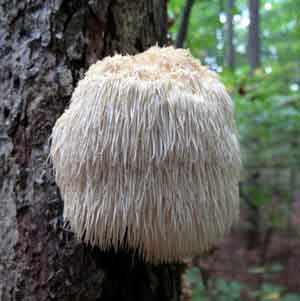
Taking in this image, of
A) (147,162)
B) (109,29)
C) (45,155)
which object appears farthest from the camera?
(109,29)

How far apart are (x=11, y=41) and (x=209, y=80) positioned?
106 centimetres

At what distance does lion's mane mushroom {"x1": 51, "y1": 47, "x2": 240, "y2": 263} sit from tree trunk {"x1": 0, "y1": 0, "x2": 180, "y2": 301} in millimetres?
287

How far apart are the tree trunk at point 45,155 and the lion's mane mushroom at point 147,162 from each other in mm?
287

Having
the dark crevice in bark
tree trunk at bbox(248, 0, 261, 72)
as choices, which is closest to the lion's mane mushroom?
the dark crevice in bark

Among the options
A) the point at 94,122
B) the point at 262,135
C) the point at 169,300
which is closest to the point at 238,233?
the point at 262,135

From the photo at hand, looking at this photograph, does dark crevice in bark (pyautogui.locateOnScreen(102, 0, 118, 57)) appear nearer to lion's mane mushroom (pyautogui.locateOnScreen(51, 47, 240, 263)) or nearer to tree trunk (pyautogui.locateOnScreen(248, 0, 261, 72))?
lion's mane mushroom (pyautogui.locateOnScreen(51, 47, 240, 263))

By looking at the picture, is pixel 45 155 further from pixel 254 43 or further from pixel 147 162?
pixel 254 43

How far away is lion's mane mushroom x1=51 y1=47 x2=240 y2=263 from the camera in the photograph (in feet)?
4.34

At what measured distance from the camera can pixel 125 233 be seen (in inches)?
55.7

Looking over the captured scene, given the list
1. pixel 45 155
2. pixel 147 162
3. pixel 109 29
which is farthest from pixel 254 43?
pixel 147 162

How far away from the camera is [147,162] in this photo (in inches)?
51.9

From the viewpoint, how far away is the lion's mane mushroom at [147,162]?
4.34 feet

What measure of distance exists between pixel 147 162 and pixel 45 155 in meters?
0.65

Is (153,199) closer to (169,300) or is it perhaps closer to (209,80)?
(209,80)
